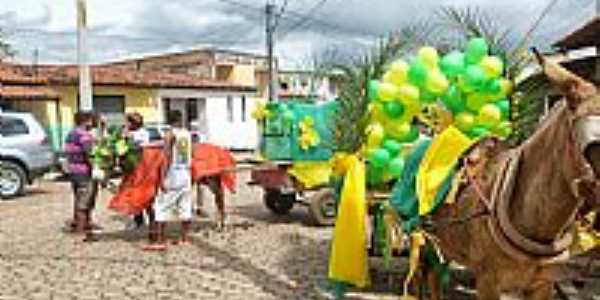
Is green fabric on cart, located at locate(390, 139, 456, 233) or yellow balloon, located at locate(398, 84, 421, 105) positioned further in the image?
yellow balloon, located at locate(398, 84, 421, 105)

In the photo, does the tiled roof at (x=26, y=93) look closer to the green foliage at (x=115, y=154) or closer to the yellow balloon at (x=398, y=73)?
the green foliage at (x=115, y=154)

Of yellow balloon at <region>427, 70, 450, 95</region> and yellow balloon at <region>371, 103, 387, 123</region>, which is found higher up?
yellow balloon at <region>427, 70, 450, 95</region>

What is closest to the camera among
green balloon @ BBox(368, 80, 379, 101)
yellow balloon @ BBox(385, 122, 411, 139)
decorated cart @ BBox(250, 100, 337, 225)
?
green balloon @ BBox(368, 80, 379, 101)

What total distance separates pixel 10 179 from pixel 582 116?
54.2 feet

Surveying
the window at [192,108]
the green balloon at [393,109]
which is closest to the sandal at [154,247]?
the green balloon at [393,109]

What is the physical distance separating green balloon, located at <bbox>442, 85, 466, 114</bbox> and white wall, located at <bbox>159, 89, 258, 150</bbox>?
94.6ft

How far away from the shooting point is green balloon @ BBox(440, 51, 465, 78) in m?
5.92

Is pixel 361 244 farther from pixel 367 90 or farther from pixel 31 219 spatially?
pixel 31 219

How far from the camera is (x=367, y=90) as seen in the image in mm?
7121

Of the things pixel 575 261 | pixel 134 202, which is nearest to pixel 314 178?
pixel 134 202

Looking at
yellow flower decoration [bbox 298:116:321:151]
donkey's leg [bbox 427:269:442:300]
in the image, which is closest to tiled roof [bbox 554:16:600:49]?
yellow flower decoration [bbox 298:116:321:151]

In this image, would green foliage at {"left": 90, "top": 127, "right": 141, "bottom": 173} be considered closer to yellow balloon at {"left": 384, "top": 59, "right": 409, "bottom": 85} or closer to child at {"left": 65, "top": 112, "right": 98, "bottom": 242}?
child at {"left": 65, "top": 112, "right": 98, "bottom": 242}

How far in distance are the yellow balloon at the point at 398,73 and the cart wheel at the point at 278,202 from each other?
6.95 meters

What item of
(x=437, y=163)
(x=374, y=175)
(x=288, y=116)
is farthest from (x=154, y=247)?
(x=437, y=163)
